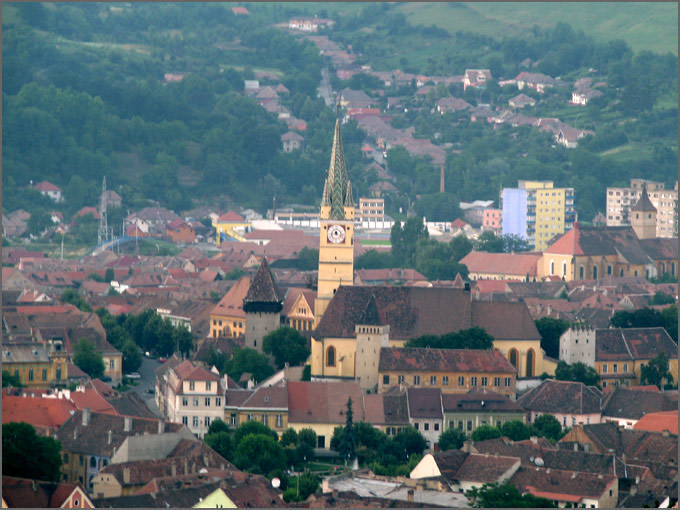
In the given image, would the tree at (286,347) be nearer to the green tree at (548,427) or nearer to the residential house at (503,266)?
the green tree at (548,427)

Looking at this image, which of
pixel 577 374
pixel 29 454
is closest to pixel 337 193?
pixel 577 374

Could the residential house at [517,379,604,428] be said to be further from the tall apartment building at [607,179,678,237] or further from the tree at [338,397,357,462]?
the tall apartment building at [607,179,678,237]

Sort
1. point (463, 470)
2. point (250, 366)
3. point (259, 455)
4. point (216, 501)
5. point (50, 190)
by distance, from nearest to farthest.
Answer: point (216, 501) → point (463, 470) → point (259, 455) → point (250, 366) → point (50, 190)

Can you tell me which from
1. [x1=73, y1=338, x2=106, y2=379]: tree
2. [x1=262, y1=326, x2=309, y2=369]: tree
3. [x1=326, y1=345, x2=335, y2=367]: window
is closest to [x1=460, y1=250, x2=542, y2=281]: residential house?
[x1=262, y1=326, x2=309, y2=369]: tree

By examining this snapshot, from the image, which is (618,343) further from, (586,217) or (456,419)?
(586,217)

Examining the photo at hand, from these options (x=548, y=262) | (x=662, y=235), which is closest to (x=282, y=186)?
(x=662, y=235)

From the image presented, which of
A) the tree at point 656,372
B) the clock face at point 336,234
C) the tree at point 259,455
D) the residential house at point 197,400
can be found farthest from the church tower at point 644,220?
the tree at point 259,455

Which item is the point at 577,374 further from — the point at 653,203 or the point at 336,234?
the point at 653,203
